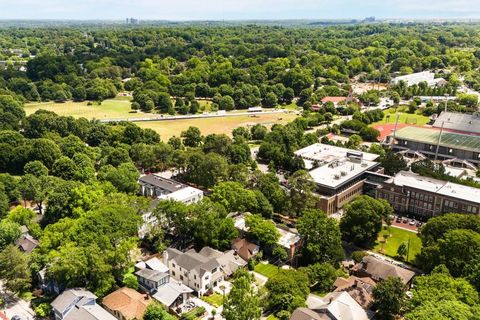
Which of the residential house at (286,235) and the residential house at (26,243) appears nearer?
the residential house at (26,243)

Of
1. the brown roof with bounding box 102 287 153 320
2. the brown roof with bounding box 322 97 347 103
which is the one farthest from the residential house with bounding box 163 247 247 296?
the brown roof with bounding box 322 97 347 103

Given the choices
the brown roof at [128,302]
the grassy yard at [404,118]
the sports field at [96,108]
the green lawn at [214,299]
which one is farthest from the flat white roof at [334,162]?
the sports field at [96,108]

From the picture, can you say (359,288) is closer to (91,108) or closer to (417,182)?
(417,182)

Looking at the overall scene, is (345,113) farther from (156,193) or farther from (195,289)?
(195,289)

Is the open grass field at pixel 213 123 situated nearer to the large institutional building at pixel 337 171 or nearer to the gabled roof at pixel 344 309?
the large institutional building at pixel 337 171

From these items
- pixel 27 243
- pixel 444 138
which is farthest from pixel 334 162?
pixel 27 243
